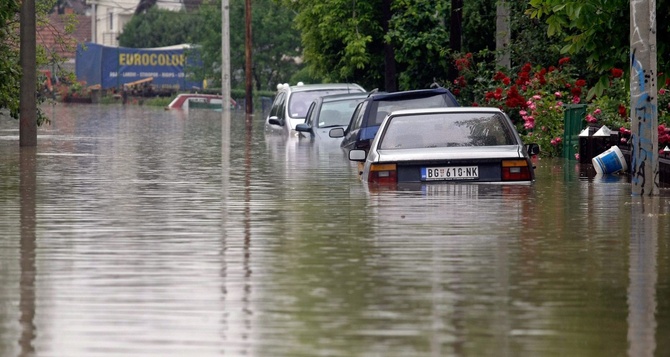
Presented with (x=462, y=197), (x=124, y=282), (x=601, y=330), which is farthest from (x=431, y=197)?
(x=601, y=330)

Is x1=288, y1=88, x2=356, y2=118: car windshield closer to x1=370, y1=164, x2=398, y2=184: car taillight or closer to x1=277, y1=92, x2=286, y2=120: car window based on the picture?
x1=277, y1=92, x2=286, y2=120: car window

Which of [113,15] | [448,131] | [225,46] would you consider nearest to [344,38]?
[225,46]

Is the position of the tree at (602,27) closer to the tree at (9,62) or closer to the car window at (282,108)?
the tree at (9,62)

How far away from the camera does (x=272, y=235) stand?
42.7ft

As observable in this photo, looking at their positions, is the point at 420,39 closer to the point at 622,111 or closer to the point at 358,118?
the point at 358,118

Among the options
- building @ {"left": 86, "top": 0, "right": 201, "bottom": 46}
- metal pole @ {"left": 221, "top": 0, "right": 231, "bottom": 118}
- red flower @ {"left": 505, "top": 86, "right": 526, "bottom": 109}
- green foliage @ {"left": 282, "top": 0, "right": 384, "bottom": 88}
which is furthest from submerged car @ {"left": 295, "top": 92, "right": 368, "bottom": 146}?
building @ {"left": 86, "top": 0, "right": 201, "bottom": 46}

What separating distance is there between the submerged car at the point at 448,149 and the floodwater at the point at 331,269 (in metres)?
0.20

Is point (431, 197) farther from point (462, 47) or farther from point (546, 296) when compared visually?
point (462, 47)

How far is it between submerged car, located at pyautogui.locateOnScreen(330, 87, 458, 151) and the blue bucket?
229 centimetres

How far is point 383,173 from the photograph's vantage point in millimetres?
16688

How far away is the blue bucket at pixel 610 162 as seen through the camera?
21.0 metres

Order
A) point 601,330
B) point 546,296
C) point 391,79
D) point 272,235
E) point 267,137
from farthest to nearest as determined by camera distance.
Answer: point 391,79
point 267,137
point 272,235
point 546,296
point 601,330

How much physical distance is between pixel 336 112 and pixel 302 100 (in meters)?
5.30

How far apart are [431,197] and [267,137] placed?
69.8 feet
